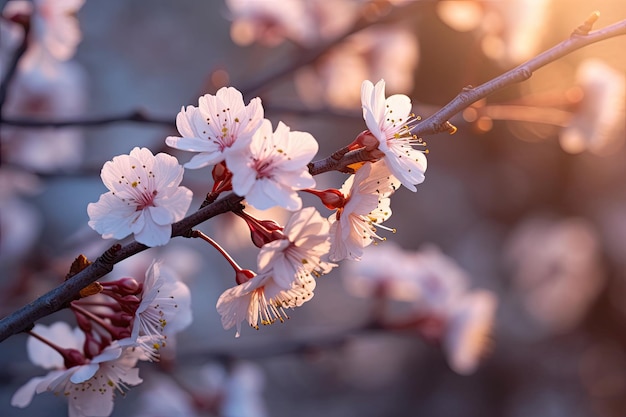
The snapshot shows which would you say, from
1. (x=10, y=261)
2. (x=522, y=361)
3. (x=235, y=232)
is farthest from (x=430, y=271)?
(x=522, y=361)

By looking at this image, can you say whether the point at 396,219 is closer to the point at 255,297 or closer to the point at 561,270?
the point at 561,270

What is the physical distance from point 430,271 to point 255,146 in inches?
38.4

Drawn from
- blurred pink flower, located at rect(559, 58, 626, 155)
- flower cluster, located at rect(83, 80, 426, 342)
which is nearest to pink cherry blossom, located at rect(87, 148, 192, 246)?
flower cluster, located at rect(83, 80, 426, 342)

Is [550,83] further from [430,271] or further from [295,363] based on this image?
[295,363]

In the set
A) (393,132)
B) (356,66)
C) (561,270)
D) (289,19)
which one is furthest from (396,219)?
(393,132)

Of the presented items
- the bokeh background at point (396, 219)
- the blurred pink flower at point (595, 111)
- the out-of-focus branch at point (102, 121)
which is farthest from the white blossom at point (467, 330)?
the out-of-focus branch at point (102, 121)

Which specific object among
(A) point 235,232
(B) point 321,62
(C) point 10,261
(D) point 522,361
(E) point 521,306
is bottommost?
(C) point 10,261

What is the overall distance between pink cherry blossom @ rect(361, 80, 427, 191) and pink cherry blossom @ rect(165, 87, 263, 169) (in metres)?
0.10

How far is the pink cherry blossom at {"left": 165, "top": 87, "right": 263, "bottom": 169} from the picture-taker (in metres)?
0.59

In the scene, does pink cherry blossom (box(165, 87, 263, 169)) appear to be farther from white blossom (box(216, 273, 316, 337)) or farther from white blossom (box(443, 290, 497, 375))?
white blossom (box(443, 290, 497, 375))

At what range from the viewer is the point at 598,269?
8.79 ft

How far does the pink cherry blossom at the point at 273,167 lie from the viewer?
0.56m

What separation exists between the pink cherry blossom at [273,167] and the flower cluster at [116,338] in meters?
0.14

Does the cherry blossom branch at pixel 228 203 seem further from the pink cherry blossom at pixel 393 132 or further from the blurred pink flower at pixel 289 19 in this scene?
the blurred pink flower at pixel 289 19
